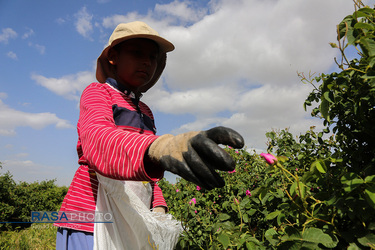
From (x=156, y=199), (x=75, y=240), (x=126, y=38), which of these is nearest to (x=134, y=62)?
(x=126, y=38)

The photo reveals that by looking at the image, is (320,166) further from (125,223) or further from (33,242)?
(33,242)

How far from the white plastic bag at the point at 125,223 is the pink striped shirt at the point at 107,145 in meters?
0.07

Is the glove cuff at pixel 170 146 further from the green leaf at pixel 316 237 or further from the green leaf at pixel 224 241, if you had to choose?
the green leaf at pixel 224 241

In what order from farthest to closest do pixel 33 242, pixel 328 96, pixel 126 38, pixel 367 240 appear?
1. pixel 33 242
2. pixel 126 38
3. pixel 328 96
4. pixel 367 240

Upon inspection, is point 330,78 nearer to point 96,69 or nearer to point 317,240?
point 317,240

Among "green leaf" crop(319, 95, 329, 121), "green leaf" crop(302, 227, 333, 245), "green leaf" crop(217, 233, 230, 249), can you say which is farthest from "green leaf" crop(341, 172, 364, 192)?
"green leaf" crop(217, 233, 230, 249)

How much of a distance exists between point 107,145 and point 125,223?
73cm

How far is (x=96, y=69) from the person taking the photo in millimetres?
2092

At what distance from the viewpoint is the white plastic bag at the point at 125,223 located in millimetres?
1385

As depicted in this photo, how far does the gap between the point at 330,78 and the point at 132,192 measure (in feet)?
3.69

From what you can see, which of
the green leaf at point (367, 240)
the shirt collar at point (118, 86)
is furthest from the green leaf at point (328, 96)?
the shirt collar at point (118, 86)

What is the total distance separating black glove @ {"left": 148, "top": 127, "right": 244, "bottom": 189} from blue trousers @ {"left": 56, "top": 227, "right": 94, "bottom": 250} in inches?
35.7

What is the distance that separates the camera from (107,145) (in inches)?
35.2

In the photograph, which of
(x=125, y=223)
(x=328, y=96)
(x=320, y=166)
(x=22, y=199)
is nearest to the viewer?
(x=320, y=166)
